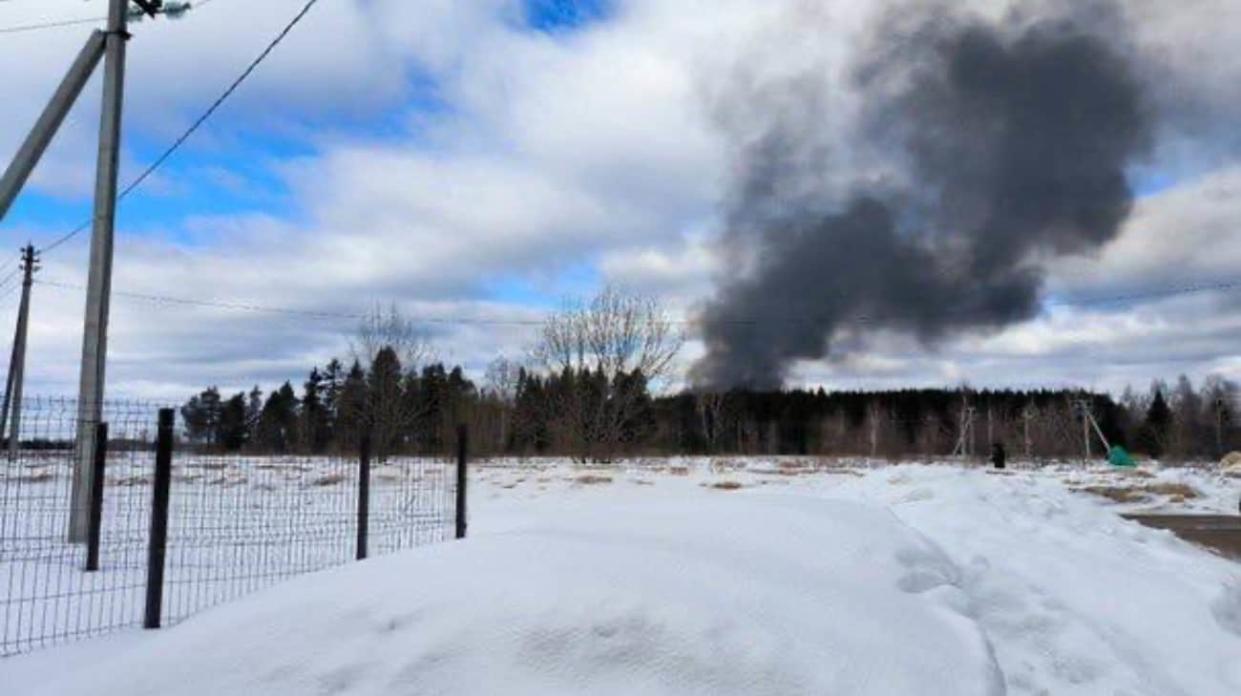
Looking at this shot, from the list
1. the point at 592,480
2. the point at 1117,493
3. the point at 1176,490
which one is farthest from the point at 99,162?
the point at 1176,490

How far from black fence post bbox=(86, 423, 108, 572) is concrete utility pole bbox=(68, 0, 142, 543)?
1676mm

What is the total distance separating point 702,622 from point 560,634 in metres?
0.62

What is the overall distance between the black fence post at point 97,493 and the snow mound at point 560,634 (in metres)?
5.18

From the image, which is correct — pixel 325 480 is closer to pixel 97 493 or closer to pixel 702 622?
pixel 97 493

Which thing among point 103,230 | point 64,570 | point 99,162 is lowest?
point 64,570

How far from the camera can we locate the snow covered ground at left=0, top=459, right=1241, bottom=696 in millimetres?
3838

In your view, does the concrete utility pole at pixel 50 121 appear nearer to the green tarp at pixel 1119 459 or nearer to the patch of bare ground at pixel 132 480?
the patch of bare ground at pixel 132 480

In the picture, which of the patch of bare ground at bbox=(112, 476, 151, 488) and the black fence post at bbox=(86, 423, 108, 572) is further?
the patch of bare ground at bbox=(112, 476, 151, 488)

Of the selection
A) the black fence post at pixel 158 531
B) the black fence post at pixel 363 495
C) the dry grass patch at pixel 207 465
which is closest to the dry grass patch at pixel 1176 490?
the black fence post at pixel 363 495

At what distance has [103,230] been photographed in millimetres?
12555

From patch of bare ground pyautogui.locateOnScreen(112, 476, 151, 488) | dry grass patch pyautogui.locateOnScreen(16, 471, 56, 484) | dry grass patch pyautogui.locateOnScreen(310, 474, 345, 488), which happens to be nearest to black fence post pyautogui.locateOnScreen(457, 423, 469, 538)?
dry grass patch pyautogui.locateOnScreen(310, 474, 345, 488)

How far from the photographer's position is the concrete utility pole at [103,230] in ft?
40.2

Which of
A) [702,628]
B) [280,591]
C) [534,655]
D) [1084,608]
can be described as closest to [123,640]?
[280,591]

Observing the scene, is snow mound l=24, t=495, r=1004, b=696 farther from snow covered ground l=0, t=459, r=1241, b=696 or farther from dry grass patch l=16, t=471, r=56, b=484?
dry grass patch l=16, t=471, r=56, b=484
